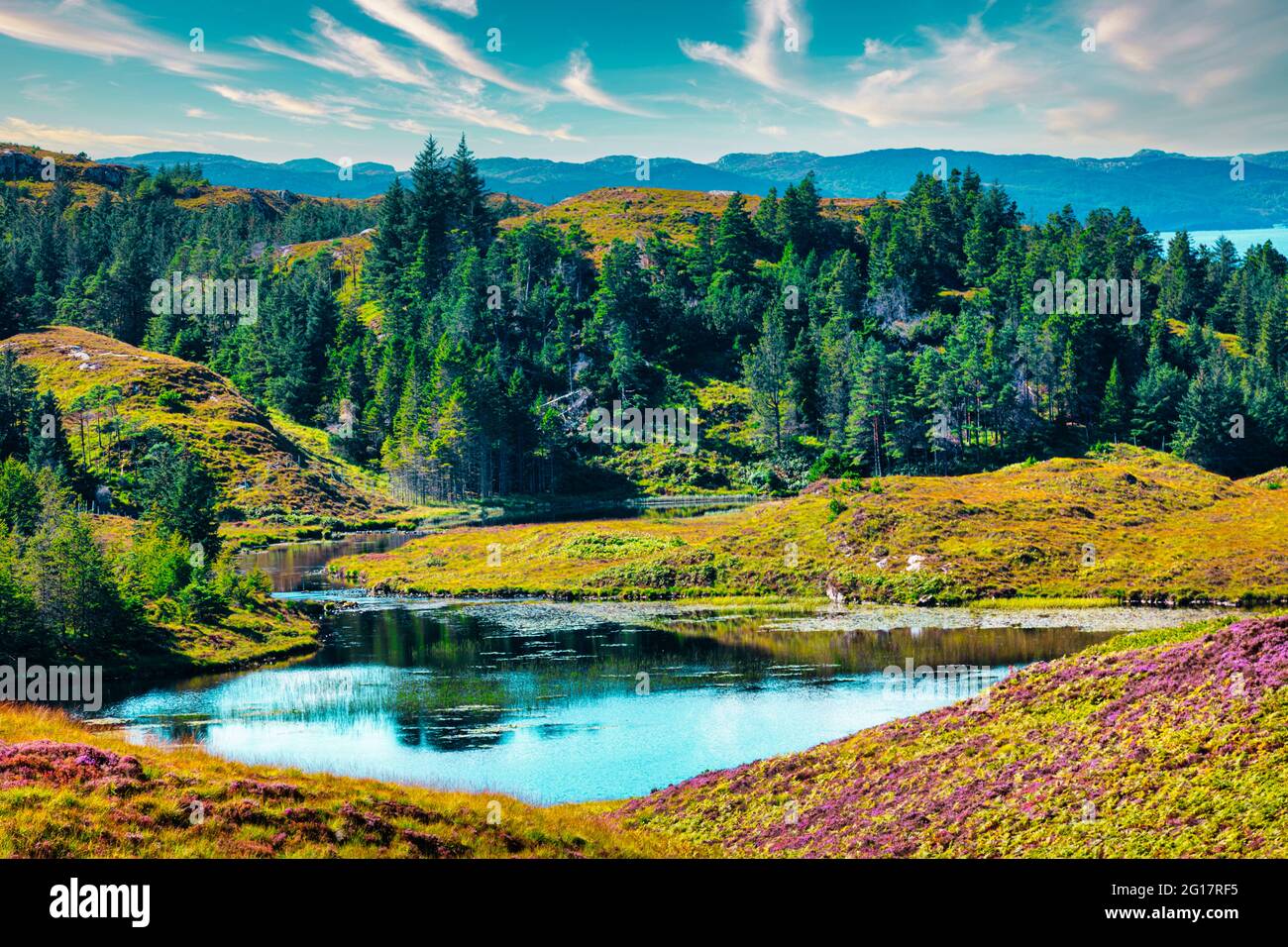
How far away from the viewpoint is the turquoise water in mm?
48938

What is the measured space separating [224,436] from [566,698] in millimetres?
131819

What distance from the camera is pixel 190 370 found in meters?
198

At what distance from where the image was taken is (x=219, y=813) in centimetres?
2561

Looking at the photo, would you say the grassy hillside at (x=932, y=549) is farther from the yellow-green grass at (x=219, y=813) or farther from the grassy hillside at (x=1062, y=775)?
the yellow-green grass at (x=219, y=813)

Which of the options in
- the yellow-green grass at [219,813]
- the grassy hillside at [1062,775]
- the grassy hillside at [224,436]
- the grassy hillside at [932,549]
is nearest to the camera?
the yellow-green grass at [219,813]

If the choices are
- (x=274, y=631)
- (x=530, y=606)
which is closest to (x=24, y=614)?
(x=274, y=631)

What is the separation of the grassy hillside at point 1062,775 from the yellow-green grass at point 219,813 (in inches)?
232

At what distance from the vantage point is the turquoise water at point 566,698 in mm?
48938

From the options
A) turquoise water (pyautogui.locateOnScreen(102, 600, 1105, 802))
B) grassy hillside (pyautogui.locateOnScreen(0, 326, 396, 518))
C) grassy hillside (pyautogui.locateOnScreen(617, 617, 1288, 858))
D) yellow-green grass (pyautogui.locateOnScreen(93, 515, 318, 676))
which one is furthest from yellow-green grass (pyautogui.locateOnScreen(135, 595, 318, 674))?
grassy hillside (pyautogui.locateOnScreen(0, 326, 396, 518))

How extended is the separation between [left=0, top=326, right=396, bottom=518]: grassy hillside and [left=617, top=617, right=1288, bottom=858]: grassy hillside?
133597mm

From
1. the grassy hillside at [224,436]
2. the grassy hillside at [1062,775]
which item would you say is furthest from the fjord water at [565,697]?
the grassy hillside at [224,436]

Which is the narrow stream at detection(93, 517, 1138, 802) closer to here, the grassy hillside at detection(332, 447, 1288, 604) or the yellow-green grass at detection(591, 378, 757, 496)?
the grassy hillside at detection(332, 447, 1288, 604)

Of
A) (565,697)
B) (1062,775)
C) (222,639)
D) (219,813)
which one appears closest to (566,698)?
(565,697)
